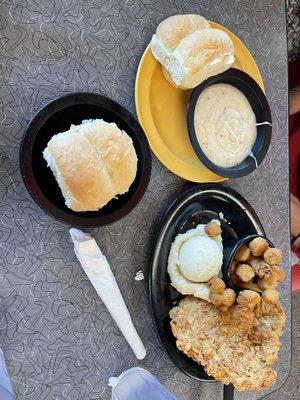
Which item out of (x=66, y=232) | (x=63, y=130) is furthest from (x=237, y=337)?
(x=63, y=130)

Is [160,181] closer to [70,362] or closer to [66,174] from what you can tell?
[66,174]

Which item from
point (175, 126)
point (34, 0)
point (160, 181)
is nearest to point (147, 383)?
point (160, 181)

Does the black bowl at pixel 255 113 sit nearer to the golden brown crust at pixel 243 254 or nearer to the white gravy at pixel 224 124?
the white gravy at pixel 224 124

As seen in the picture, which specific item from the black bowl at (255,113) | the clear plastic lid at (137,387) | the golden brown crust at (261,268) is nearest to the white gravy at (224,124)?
the black bowl at (255,113)

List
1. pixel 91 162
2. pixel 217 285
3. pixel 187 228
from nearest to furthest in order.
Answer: pixel 91 162 → pixel 217 285 → pixel 187 228

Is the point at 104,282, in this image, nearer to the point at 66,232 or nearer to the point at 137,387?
the point at 66,232

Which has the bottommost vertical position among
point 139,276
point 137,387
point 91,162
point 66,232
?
point 137,387

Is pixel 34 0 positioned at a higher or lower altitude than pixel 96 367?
higher
